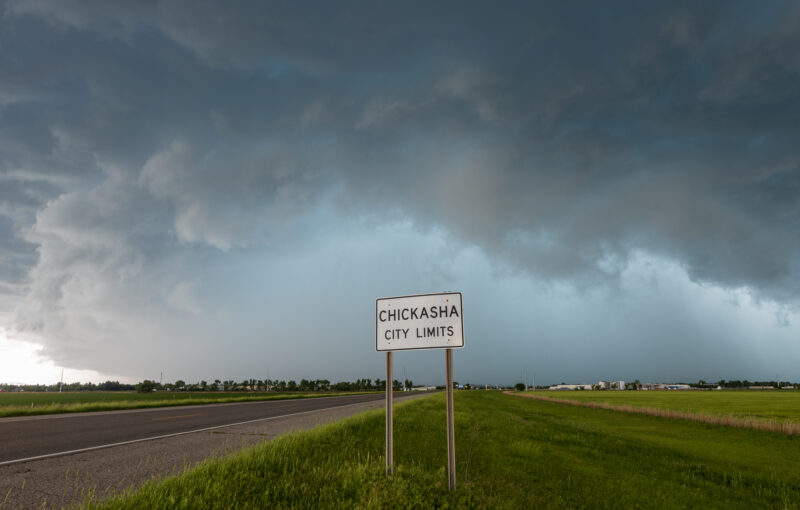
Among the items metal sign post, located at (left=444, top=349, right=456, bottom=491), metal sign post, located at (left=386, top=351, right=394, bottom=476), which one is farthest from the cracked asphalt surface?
metal sign post, located at (left=444, top=349, right=456, bottom=491)

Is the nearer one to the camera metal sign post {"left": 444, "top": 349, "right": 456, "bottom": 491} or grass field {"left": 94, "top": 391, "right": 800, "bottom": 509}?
grass field {"left": 94, "top": 391, "right": 800, "bottom": 509}

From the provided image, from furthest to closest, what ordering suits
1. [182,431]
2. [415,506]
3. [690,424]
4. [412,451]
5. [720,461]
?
[690,424] → [720,461] → [182,431] → [412,451] → [415,506]

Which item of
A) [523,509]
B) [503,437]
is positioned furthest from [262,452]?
[503,437]

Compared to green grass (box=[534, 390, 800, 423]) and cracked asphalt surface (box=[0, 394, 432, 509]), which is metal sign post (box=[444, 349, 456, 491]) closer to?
cracked asphalt surface (box=[0, 394, 432, 509])

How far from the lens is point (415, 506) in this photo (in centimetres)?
558

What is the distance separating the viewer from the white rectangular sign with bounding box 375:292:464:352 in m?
6.33

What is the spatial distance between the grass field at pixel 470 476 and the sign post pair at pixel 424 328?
0.89 metres

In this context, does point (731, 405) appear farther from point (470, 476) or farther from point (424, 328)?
point (424, 328)

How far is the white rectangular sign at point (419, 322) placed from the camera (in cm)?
633

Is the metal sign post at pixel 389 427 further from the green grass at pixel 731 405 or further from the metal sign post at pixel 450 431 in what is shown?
the green grass at pixel 731 405

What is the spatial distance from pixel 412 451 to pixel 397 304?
506cm

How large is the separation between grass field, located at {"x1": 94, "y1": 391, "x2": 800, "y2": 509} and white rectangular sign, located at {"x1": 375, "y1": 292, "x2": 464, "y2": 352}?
213cm

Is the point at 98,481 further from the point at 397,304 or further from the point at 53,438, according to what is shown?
the point at 53,438

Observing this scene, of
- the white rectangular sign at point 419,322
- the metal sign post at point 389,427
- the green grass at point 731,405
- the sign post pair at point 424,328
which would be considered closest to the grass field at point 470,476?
the metal sign post at point 389,427
